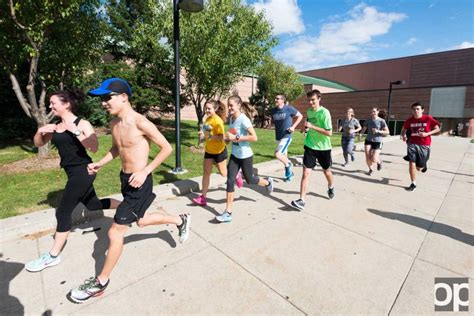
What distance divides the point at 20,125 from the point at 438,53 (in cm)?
6605

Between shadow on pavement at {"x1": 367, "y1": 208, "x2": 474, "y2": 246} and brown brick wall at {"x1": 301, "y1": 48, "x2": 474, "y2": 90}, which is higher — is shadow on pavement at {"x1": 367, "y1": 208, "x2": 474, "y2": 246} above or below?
below

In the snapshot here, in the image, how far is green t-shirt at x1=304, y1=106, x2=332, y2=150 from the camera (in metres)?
4.11

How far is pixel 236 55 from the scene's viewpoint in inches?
335

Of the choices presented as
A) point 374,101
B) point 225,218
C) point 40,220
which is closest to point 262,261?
point 225,218

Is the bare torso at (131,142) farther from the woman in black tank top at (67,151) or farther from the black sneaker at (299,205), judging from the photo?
the black sneaker at (299,205)

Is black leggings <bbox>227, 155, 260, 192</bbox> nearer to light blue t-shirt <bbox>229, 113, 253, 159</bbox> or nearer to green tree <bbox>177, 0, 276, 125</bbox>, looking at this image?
light blue t-shirt <bbox>229, 113, 253, 159</bbox>

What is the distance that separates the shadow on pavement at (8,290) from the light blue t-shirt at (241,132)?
2744 mm

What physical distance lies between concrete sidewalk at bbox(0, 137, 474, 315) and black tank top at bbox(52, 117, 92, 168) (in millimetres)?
1041

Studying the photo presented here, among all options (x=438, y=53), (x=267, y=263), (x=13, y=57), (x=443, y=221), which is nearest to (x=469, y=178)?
(x=443, y=221)

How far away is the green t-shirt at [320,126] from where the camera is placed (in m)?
4.11

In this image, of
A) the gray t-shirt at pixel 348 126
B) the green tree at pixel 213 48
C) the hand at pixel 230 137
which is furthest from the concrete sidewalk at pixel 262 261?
the green tree at pixel 213 48

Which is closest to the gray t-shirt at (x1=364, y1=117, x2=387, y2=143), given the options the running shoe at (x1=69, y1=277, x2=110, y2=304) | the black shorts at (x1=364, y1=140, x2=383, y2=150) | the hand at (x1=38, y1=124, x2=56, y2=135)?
the black shorts at (x1=364, y1=140, x2=383, y2=150)

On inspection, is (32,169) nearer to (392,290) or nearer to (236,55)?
(236,55)

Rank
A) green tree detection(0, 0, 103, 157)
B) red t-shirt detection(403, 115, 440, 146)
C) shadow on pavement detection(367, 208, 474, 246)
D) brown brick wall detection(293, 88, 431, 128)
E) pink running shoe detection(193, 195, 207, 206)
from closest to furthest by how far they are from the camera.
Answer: shadow on pavement detection(367, 208, 474, 246) → pink running shoe detection(193, 195, 207, 206) → red t-shirt detection(403, 115, 440, 146) → green tree detection(0, 0, 103, 157) → brown brick wall detection(293, 88, 431, 128)
